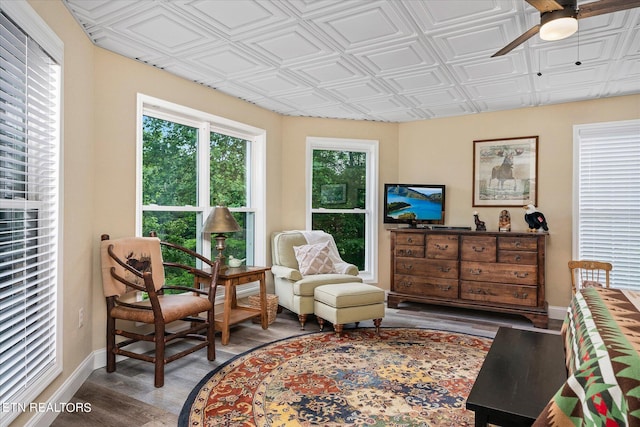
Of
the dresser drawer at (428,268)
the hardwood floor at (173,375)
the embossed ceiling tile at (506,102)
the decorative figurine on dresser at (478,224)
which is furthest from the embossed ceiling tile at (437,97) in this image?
the hardwood floor at (173,375)

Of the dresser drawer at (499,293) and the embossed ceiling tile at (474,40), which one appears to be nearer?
the embossed ceiling tile at (474,40)

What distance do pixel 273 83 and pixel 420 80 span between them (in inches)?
56.0

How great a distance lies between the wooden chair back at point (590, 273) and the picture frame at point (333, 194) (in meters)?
2.74

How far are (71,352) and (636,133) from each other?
5.52 meters

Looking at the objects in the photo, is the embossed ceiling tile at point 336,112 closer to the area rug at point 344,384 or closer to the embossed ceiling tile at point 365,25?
the embossed ceiling tile at point 365,25

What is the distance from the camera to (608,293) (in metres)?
2.34

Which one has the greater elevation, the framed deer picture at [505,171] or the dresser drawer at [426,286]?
the framed deer picture at [505,171]

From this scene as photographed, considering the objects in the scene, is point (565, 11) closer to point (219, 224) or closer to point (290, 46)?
point (290, 46)

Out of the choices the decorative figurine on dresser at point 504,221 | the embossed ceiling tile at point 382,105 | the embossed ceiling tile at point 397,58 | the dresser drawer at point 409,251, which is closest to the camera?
the embossed ceiling tile at point 397,58

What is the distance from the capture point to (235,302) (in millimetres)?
4137

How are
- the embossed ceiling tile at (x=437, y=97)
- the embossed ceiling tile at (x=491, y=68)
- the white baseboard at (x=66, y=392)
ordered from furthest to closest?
1. the embossed ceiling tile at (x=437, y=97)
2. the embossed ceiling tile at (x=491, y=68)
3. the white baseboard at (x=66, y=392)

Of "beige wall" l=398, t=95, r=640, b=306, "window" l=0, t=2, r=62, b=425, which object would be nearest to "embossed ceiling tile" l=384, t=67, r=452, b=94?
"beige wall" l=398, t=95, r=640, b=306

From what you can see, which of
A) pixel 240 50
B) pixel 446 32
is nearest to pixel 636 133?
pixel 446 32

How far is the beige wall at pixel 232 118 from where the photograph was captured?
255 cm
